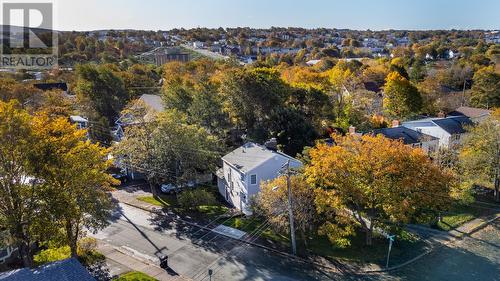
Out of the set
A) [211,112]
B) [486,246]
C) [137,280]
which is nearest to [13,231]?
[137,280]

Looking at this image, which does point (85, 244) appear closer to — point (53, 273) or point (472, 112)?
point (53, 273)

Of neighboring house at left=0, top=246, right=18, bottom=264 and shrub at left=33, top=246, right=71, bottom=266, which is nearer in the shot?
shrub at left=33, top=246, right=71, bottom=266

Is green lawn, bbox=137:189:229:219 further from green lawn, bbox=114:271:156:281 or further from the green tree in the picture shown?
the green tree

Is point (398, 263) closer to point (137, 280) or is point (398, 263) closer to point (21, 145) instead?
point (137, 280)

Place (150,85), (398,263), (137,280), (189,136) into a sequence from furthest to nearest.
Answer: (150,85)
(189,136)
(398,263)
(137,280)

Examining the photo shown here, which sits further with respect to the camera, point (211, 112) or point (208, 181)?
point (211, 112)

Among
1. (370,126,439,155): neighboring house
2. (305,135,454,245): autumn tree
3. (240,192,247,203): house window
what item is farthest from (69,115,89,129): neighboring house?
(370,126,439,155): neighboring house

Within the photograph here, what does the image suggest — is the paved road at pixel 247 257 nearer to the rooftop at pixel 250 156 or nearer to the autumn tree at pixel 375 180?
the autumn tree at pixel 375 180
